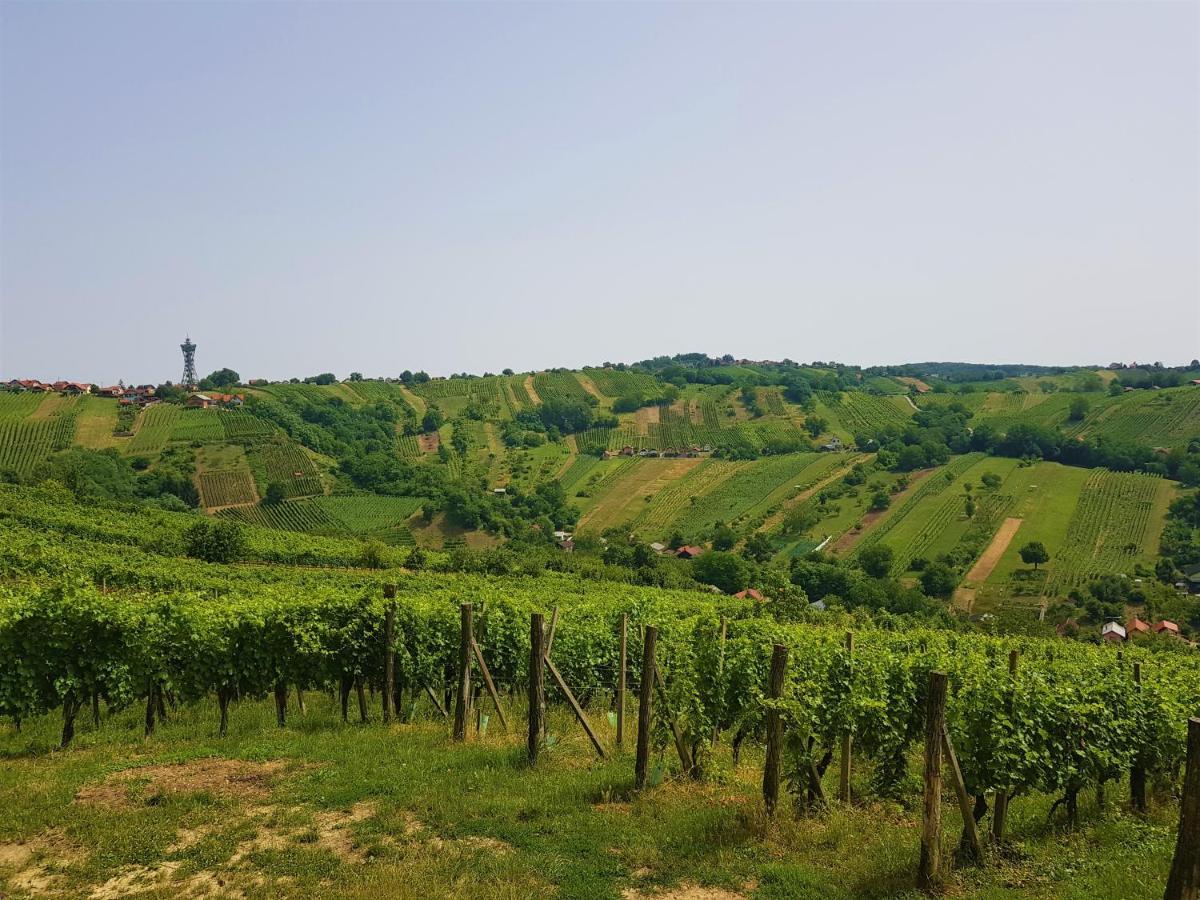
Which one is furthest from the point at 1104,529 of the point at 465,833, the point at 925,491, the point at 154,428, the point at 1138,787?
the point at 154,428

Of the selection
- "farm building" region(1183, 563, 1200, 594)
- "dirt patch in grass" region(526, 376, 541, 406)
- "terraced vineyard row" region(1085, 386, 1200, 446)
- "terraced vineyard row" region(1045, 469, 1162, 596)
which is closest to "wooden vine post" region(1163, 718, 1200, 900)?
"terraced vineyard row" region(1045, 469, 1162, 596)

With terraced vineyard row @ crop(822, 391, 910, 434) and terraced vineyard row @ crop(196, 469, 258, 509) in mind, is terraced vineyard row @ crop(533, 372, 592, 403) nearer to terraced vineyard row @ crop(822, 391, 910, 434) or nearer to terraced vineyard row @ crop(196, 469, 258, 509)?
terraced vineyard row @ crop(822, 391, 910, 434)

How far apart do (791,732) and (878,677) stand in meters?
1.57

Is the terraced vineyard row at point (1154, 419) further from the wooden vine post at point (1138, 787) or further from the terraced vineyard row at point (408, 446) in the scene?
the wooden vine post at point (1138, 787)

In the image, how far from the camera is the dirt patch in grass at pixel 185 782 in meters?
10.1

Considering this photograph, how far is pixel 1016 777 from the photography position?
29.0 ft

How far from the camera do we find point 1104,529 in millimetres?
95438

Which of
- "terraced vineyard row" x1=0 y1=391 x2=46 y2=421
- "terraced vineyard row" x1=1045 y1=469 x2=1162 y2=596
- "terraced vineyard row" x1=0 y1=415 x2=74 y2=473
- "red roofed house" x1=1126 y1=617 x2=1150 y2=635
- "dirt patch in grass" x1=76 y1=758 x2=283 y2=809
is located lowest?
"red roofed house" x1=1126 y1=617 x2=1150 y2=635

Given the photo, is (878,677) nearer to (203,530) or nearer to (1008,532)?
(203,530)

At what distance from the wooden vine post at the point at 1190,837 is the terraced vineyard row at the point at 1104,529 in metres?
86.4

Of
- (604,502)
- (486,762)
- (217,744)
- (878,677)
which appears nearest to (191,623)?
(217,744)

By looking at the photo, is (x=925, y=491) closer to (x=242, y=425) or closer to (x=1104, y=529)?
(x=1104, y=529)

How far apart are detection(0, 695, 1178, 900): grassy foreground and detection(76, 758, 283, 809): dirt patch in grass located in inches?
1.7

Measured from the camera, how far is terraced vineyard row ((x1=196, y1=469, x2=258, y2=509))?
105 metres
